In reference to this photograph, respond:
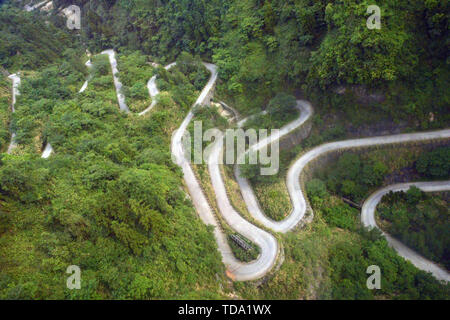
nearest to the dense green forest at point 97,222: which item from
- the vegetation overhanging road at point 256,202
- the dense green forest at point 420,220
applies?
the vegetation overhanging road at point 256,202

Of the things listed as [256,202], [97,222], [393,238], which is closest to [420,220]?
[393,238]

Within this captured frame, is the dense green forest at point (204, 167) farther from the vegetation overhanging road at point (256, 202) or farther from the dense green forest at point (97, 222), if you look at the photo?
the vegetation overhanging road at point (256, 202)

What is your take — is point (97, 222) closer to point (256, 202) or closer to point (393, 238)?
point (256, 202)

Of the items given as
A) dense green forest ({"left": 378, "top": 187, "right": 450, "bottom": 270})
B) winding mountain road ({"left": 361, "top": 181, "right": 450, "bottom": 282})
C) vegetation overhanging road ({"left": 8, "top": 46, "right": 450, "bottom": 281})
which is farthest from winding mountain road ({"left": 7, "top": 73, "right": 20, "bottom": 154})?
dense green forest ({"left": 378, "top": 187, "right": 450, "bottom": 270})

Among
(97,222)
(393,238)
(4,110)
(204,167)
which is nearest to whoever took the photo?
(97,222)

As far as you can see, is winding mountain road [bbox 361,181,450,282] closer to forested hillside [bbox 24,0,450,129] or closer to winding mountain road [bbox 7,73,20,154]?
forested hillside [bbox 24,0,450,129]
